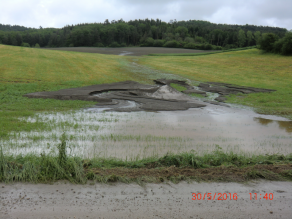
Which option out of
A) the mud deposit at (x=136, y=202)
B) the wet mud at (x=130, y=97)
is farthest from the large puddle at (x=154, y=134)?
the mud deposit at (x=136, y=202)

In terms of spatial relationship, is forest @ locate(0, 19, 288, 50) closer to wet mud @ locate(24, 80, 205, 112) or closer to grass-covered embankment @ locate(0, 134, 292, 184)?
wet mud @ locate(24, 80, 205, 112)

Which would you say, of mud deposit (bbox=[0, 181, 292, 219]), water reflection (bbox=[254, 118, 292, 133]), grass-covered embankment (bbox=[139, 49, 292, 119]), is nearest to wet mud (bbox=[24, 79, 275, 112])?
grass-covered embankment (bbox=[139, 49, 292, 119])

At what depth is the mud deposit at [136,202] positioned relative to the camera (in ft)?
15.2

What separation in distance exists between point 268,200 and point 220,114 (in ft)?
35.8

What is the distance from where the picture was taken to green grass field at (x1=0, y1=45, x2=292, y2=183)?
5961mm

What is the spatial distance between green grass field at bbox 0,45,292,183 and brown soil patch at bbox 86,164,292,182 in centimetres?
4

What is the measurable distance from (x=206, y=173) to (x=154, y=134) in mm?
4677

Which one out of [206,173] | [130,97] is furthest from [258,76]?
[206,173]

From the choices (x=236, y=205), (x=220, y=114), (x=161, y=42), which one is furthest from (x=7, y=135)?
(x=161, y=42)

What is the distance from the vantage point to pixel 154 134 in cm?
1086
